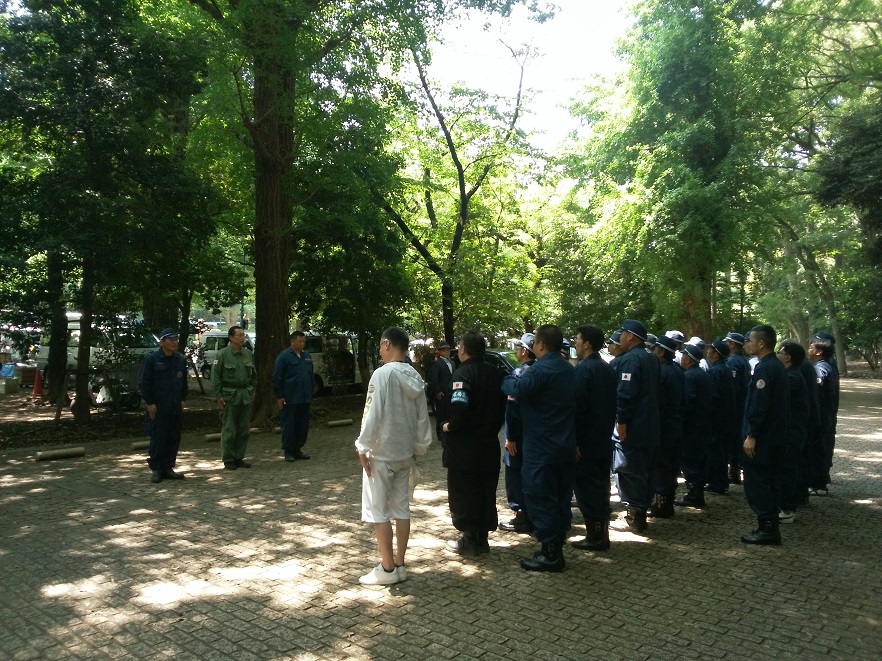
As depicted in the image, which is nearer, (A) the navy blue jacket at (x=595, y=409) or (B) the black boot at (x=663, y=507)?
(A) the navy blue jacket at (x=595, y=409)

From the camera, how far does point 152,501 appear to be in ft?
26.9

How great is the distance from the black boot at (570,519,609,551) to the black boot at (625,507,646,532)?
0.68 metres

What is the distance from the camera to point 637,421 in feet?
22.7

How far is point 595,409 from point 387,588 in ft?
7.97

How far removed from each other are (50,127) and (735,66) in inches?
660

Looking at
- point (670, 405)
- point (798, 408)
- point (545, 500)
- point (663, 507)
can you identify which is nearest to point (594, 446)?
point (545, 500)

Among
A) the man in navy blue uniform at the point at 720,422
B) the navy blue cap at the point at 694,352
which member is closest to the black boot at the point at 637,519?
the man in navy blue uniform at the point at 720,422

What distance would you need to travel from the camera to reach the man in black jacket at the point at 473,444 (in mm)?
6078

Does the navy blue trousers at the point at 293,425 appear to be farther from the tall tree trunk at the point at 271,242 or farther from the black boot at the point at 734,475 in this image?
the black boot at the point at 734,475

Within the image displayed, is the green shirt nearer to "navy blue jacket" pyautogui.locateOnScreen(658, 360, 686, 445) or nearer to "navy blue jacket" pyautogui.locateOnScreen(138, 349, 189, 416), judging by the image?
"navy blue jacket" pyautogui.locateOnScreen(138, 349, 189, 416)

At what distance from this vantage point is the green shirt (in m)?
10.1

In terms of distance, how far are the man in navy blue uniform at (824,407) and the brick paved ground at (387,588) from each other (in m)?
0.38

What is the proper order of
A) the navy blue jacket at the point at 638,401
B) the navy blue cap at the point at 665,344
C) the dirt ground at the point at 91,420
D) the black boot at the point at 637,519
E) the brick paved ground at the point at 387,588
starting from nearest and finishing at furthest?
the brick paved ground at the point at 387,588, the navy blue jacket at the point at 638,401, the black boot at the point at 637,519, the navy blue cap at the point at 665,344, the dirt ground at the point at 91,420

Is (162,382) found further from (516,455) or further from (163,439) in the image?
(516,455)
